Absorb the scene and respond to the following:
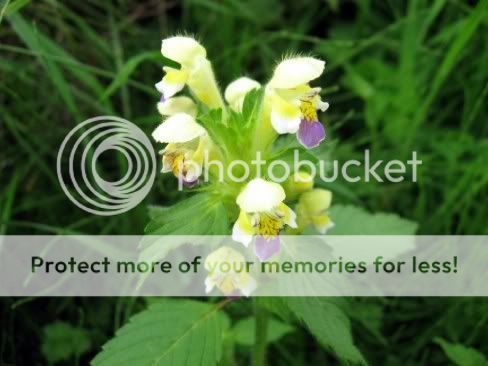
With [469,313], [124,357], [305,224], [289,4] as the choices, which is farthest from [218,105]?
[289,4]

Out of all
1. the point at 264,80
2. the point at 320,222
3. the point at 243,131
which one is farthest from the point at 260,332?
the point at 264,80

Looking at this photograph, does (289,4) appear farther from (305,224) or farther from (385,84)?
(305,224)

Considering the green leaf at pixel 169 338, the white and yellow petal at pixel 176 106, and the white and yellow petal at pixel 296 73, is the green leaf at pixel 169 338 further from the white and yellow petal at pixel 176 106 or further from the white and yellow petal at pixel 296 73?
the white and yellow petal at pixel 296 73

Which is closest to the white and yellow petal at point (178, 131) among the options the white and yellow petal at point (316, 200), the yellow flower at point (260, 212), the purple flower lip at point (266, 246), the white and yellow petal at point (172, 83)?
the white and yellow petal at point (172, 83)

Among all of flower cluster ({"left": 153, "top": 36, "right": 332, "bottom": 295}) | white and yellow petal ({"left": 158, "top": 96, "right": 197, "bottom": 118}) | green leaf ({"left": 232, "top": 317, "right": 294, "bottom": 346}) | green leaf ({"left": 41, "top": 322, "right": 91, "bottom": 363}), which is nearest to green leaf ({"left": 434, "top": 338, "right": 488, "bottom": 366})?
green leaf ({"left": 232, "top": 317, "right": 294, "bottom": 346})

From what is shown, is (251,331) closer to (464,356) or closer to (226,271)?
(226,271)

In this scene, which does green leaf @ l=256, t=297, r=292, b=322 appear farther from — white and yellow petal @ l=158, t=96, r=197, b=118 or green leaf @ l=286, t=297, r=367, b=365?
white and yellow petal @ l=158, t=96, r=197, b=118
